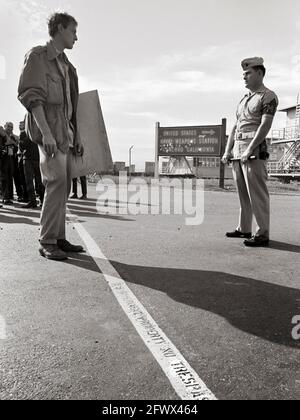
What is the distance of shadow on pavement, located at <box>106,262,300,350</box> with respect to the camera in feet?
8.65

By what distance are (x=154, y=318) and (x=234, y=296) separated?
0.76 m

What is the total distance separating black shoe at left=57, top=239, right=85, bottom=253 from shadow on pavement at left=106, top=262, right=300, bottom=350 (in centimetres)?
66

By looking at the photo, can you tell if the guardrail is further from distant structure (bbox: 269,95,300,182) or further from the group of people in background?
the group of people in background

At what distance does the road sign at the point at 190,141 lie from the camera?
104 feet

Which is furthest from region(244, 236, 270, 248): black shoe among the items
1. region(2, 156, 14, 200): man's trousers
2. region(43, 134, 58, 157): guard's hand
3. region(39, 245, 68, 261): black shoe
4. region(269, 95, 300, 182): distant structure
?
region(269, 95, 300, 182): distant structure

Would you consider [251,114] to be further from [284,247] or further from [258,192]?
[284,247]

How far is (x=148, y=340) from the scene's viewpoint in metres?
2.38

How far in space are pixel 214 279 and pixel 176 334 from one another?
127 cm

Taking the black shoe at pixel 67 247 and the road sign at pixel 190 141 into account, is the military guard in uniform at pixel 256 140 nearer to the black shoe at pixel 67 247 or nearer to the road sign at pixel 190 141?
the black shoe at pixel 67 247

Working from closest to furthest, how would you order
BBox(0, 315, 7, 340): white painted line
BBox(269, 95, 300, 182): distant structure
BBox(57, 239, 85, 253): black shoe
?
BBox(0, 315, 7, 340): white painted line < BBox(57, 239, 85, 253): black shoe < BBox(269, 95, 300, 182): distant structure

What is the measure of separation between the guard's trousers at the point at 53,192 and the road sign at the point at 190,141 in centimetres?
2741

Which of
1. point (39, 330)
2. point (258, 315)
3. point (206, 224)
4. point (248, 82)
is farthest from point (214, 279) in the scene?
point (206, 224)

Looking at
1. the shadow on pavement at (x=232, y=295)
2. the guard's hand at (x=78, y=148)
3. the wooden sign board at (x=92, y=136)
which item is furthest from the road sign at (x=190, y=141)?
the shadow on pavement at (x=232, y=295)
